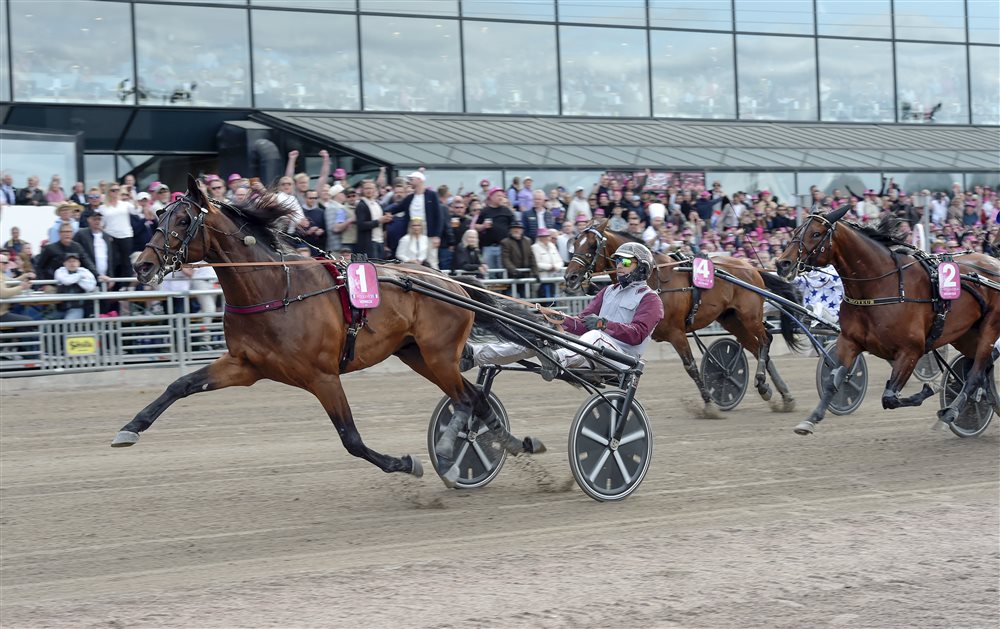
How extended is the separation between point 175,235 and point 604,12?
1717cm

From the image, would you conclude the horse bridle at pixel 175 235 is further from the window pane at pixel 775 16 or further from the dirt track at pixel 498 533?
the window pane at pixel 775 16

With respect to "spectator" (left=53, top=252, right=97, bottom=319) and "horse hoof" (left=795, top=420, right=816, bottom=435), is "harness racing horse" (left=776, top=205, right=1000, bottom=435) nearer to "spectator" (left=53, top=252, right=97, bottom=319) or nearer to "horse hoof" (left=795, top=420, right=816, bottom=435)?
"horse hoof" (left=795, top=420, right=816, bottom=435)

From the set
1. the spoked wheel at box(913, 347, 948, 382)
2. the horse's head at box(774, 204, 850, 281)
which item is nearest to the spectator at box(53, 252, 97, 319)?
the horse's head at box(774, 204, 850, 281)

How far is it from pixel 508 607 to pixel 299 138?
13.9 m

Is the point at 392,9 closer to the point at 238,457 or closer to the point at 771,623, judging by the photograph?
the point at 238,457

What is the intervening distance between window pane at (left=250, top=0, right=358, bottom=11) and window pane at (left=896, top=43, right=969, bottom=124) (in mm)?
12327

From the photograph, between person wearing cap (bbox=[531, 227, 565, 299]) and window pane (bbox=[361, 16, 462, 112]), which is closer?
person wearing cap (bbox=[531, 227, 565, 299])

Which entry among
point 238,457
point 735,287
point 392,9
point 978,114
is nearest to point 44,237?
point 238,457

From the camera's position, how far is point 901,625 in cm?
444

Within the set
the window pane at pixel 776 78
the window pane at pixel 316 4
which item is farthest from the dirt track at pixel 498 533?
the window pane at pixel 776 78

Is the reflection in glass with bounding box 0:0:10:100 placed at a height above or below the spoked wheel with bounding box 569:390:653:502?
above

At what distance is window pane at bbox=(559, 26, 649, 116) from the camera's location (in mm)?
21859

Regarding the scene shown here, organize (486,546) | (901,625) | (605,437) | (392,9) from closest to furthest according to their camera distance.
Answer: (901,625) → (486,546) → (605,437) → (392,9)

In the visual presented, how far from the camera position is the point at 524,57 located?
21.4 m
